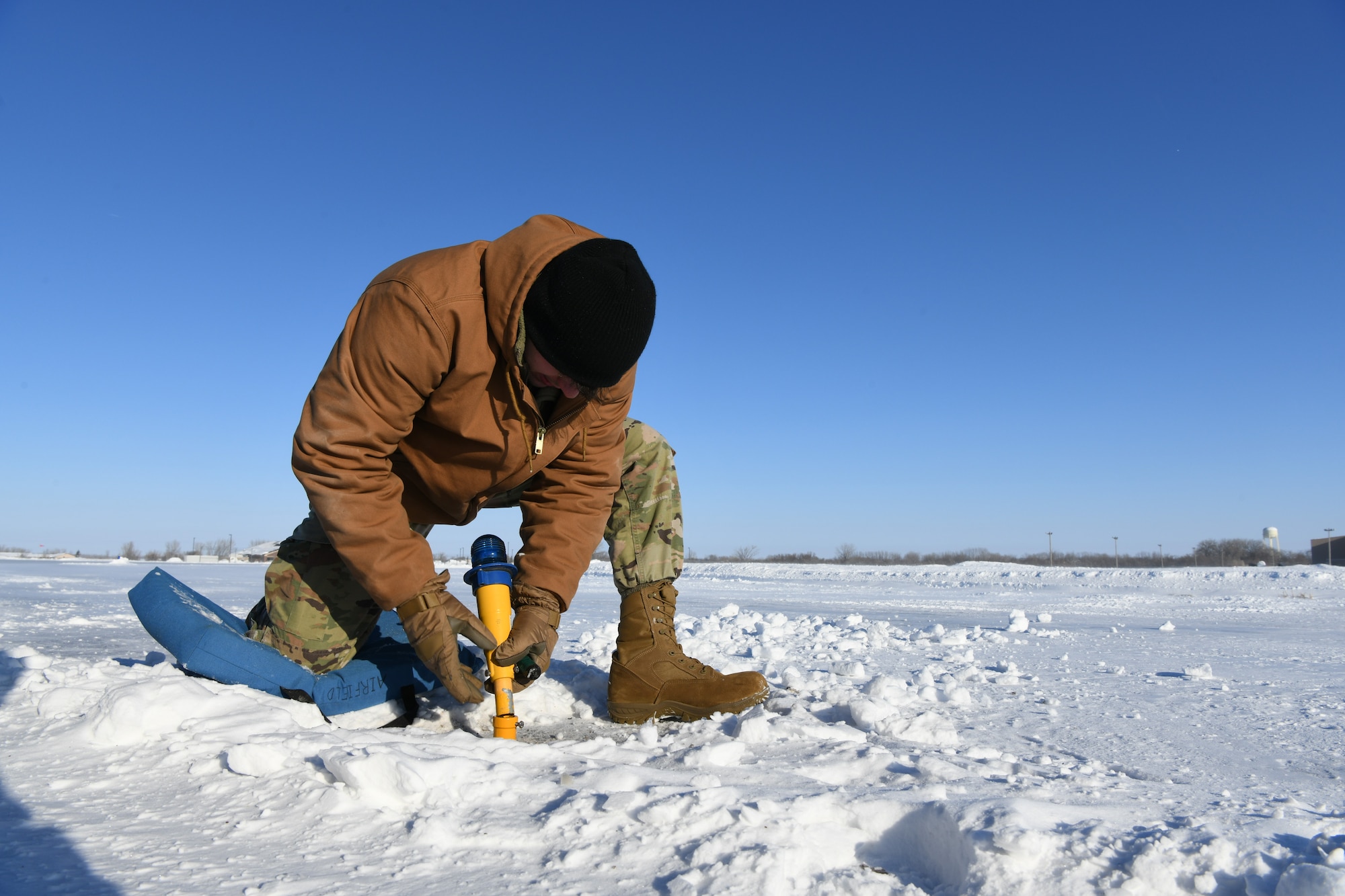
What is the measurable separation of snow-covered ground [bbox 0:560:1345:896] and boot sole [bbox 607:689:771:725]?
6 cm

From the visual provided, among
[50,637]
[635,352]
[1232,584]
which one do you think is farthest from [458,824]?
[1232,584]

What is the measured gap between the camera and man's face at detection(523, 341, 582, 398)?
1.81 m

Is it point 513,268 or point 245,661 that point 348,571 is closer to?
point 245,661

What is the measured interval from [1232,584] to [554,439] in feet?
38.5

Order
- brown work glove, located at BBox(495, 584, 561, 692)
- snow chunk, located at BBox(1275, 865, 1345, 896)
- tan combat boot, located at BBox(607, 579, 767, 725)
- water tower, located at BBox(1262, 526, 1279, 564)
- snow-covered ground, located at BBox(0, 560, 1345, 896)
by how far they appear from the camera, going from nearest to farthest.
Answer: snow chunk, located at BBox(1275, 865, 1345, 896) < snow-covered ground, located at BBox(0, 560, 1345, 896) < brown work glove, located at BBox(495, 584, 561, 692) < tan combat boot, located at BBox(607, 579, 767, 725) < water tower, located at BBox(1262, 526, 1279, 564)

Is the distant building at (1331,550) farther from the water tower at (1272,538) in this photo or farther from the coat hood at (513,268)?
the coat hood at (513,268)

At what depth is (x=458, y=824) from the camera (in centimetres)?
117

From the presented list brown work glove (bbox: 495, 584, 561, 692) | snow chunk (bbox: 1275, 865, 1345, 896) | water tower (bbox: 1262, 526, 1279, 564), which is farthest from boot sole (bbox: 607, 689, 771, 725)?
water tower (bbox: 1262, 526, 1279, 564)

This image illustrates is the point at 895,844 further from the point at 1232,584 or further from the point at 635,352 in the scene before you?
the point at 1232,584

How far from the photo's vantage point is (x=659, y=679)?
2.14 metres

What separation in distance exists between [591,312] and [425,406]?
575 mm

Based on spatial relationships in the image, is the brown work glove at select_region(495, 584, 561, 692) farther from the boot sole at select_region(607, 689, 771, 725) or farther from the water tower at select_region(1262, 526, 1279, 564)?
the water tower at select_region(1262, 526, 1279, 564)

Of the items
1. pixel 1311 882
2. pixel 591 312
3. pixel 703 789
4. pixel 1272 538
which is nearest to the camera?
pixel 1311 882

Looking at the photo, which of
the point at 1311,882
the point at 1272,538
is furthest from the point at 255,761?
the point at 1272,538
